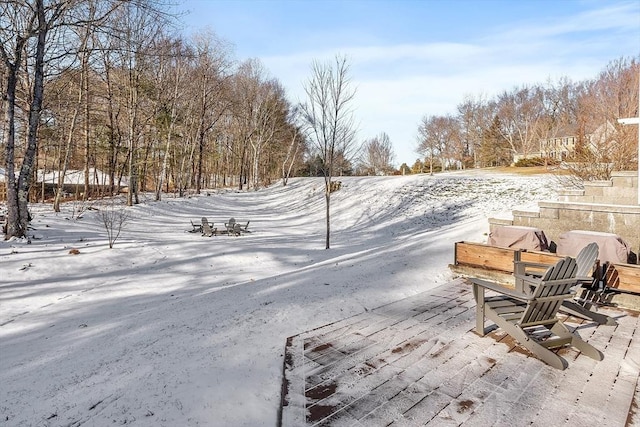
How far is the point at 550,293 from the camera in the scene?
3.10 meters

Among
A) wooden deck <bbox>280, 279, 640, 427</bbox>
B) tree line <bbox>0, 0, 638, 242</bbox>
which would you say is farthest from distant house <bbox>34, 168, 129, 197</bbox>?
wooden deck <bbox>280, 279, 640, 427</bbox>

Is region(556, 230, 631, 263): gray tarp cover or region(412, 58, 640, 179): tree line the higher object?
region(412, 58, 640, 179): tree line

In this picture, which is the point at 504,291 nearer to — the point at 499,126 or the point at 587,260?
the point at 587,260

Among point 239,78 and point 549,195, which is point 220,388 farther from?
point 239,78

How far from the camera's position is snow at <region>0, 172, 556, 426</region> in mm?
2588

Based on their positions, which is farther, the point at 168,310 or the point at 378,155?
the point at 378,155

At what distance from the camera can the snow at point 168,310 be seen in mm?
2588

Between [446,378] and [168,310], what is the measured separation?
3680 mm

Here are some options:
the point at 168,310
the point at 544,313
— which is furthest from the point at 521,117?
the point at 168,310

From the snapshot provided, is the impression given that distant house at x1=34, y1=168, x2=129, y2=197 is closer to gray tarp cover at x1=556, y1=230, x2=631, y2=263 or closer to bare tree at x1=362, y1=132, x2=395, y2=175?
gray tarp cover at x1=556, y1=230, x2=631, y2=263

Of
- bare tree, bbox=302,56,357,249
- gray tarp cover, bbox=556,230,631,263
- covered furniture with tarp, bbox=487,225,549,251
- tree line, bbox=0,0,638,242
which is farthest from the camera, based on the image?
bare tree, bbox=302,56,357,249

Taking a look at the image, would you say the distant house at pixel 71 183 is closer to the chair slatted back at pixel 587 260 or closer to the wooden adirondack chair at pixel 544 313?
the wooden adirondack chair at pixel 544 313

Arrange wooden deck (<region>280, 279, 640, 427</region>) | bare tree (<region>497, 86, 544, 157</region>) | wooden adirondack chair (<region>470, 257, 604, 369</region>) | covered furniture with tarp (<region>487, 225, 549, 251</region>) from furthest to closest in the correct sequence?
bare tree (<region>497, 86, 544, 157</region>)
covered furniture with tarp (<region>487, 225, 549, 251</region>)
wooden adirondack chair (<region>470, 257, 604, 369</region>)
wooden deck (<region>280, 279, 640, 427</region>)

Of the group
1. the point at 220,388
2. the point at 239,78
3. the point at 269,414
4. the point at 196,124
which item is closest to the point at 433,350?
the point at 269,414
